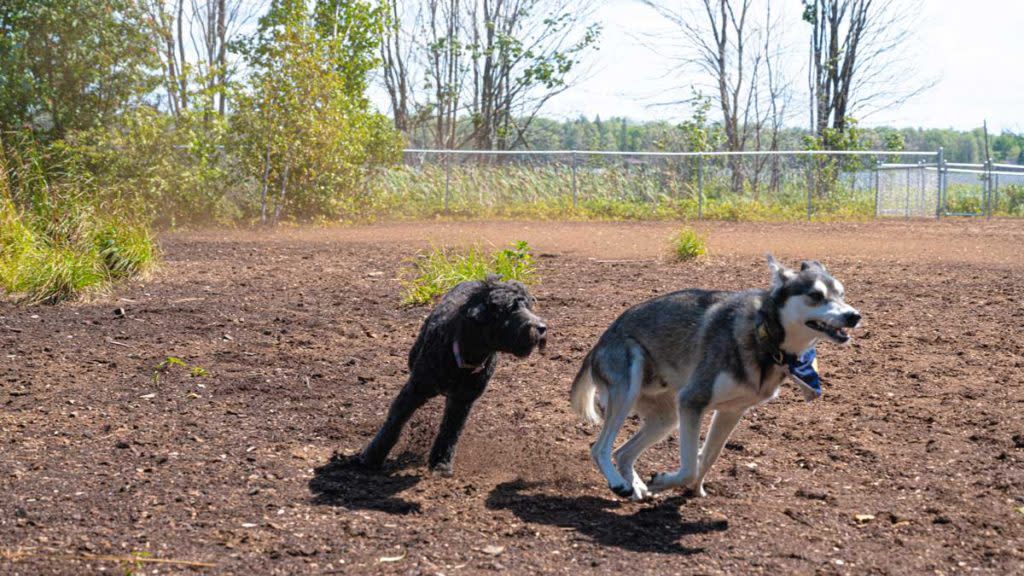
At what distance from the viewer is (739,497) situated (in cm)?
510

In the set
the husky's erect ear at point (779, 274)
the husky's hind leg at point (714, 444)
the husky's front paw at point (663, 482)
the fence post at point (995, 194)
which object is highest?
the fence post at point (995, 194)

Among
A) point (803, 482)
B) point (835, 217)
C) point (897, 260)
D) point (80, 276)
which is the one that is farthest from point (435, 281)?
point (835, 217)

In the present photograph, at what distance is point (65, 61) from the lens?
18219mm

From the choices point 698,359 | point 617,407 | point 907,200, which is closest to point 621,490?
point 617,407

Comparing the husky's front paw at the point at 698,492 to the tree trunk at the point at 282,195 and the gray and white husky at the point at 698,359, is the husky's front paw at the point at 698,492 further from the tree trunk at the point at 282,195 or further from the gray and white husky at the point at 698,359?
the tree trunk at the point at 282,195

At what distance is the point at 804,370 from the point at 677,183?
20268mm

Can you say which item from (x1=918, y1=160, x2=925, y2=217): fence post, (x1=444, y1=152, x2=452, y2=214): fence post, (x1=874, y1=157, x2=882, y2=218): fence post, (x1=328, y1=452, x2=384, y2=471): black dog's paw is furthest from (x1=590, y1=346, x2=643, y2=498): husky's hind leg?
(x1=918, y1=160, x2=925, y2=217): fence post

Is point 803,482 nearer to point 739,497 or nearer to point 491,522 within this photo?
point 739,497

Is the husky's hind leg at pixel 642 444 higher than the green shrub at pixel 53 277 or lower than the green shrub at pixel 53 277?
lower

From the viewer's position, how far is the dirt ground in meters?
4.18

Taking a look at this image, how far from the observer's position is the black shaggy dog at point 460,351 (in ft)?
16.9

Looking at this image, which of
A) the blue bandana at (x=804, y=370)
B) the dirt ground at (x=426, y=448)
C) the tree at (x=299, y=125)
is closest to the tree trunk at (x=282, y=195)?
the tree at (x=299, y=125)

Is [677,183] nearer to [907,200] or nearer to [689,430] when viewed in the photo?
[907,200]

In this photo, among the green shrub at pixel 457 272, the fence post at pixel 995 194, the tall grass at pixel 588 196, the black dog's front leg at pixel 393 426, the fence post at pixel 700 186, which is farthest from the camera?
the fence post at pixel 995 194
